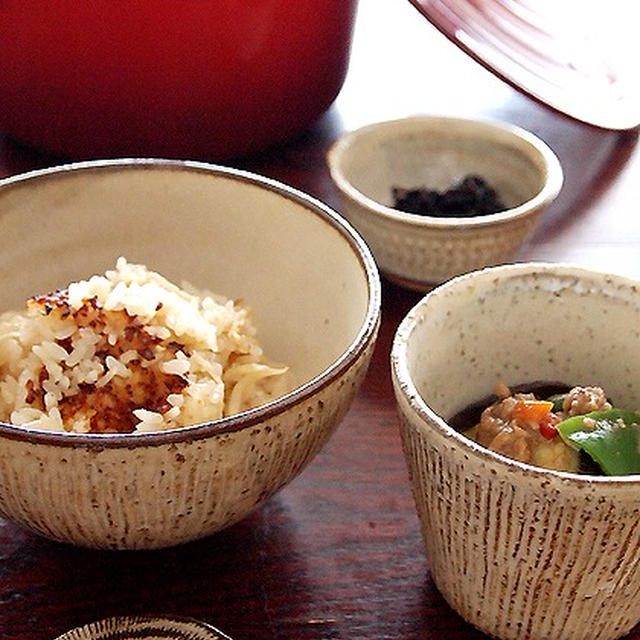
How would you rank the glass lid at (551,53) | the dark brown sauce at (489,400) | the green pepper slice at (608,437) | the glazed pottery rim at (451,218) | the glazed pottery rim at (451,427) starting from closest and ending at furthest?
1. the glazed pottery rim at (451,427)
2. the green pepper slice at (608,437)
3. the dark brown sauce at (489,400)
4. the glazed pottery rim at (451,218)
5. the glass lid at (551,53)

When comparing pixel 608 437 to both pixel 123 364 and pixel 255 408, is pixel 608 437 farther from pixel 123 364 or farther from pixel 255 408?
pixel 123 364

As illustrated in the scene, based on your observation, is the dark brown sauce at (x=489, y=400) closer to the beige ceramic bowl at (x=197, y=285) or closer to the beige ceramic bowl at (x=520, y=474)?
the beige ceramic bowl at (x=520, y=474)

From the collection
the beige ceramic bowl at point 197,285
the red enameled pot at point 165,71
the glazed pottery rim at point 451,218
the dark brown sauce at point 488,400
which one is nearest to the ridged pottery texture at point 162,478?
the beige ceramic bowl at point 197,285

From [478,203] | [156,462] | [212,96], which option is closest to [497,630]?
[156,462]

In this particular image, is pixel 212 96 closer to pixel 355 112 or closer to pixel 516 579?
pixel 355 112

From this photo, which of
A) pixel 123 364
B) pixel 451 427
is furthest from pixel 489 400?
pixel 123 364

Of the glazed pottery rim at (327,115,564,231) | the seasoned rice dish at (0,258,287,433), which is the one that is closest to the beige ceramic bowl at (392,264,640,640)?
the seasoned rice dish at (0,258,287,433)
